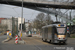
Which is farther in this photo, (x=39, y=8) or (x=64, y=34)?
(x=39, y=8)

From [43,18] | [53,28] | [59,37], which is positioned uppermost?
[43,18]

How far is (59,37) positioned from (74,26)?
123 feet

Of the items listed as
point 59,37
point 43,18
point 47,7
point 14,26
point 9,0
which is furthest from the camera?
point 43,18

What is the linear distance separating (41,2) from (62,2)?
17.3 feet

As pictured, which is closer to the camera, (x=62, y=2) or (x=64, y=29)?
(x=64, y=29)

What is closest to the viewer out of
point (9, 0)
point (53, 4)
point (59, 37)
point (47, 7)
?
point (59, 37)

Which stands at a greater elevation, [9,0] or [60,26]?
[9,0]

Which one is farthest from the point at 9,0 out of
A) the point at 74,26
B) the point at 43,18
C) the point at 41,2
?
the point at 43,18

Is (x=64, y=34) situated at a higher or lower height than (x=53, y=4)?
lower

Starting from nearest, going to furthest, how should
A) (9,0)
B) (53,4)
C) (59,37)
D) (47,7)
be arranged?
1. (59,37)
2. (9,0)
3. (53,4)
4. (47,7)

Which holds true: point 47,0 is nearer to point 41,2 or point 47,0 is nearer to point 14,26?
point 41,2

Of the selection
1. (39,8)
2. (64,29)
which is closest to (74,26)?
(39,8)

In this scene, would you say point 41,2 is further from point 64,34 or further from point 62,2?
point 64,34

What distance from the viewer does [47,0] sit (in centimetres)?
3316
